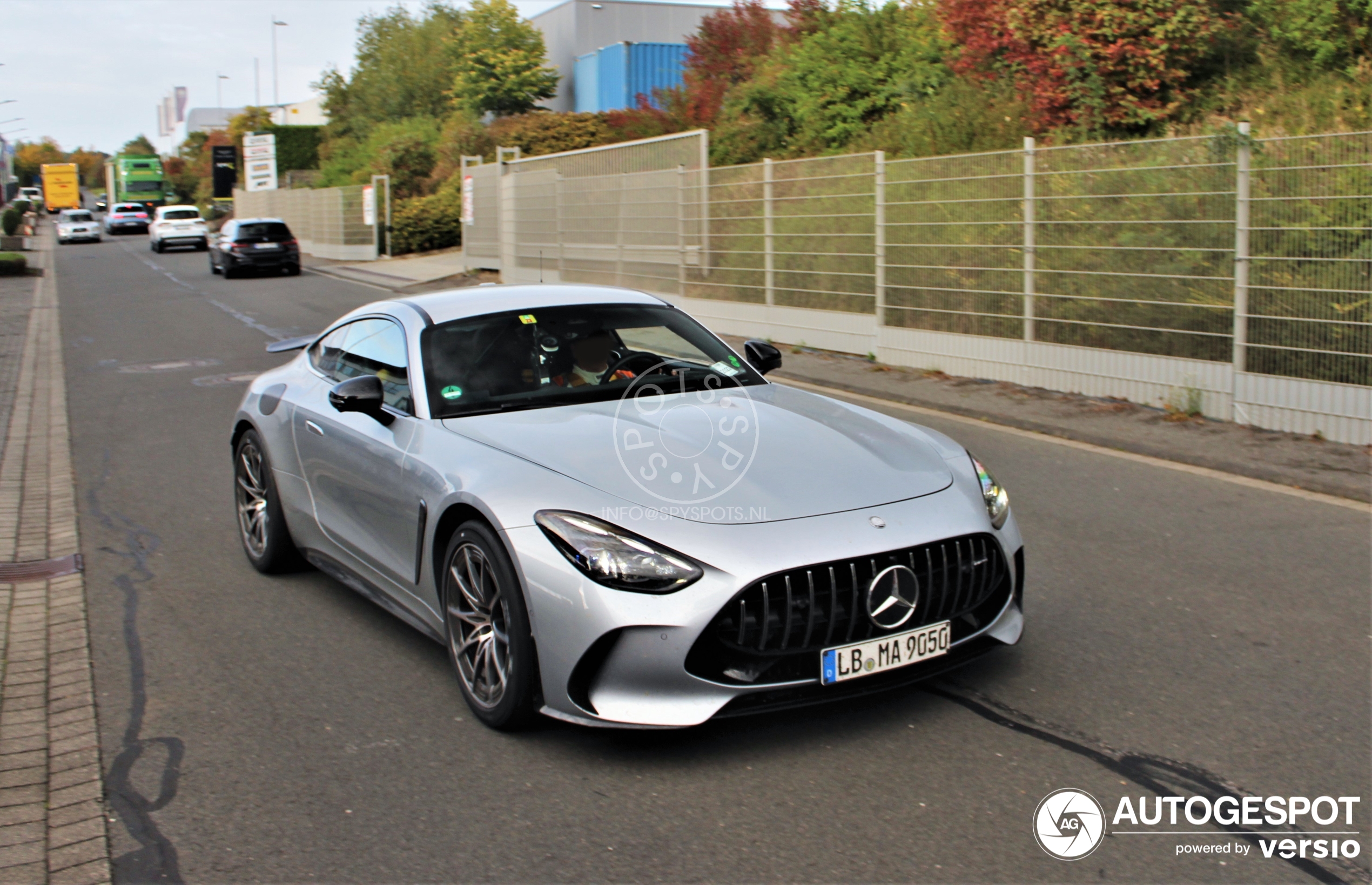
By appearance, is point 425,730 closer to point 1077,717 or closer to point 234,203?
point 1077,717

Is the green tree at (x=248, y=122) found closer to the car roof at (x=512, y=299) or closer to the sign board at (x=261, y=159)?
the sign board at (x=261, y=159)

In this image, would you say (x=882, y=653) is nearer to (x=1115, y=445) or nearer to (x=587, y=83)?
(x=1115, y=445)

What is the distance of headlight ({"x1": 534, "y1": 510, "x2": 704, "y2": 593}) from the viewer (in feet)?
12.4

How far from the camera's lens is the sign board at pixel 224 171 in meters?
85.9

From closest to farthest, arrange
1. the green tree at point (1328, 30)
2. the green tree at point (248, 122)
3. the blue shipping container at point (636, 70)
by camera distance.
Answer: the green tree at point (1328, 30)
the blue shipping container at point (636, 70)
the green tree at point (248, 122)

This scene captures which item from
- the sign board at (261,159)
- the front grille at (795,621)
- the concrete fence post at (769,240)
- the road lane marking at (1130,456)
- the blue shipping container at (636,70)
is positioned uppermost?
the blue shipping container at (636,70)

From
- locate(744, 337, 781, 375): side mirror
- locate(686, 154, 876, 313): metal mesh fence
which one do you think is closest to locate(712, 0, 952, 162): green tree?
locate(686, 154, 876, 313): metal mesh fence

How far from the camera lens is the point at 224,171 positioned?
3482 inches

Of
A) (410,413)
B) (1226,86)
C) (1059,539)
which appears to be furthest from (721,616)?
(1226,86)

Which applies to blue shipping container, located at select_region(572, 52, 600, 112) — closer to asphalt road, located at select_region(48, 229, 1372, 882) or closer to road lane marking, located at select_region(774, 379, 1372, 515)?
road lane marking, located at select_region(774, 379, 1372, 515)

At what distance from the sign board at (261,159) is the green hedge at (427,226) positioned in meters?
24.1

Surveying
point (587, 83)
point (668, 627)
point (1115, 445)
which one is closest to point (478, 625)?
point (668, 627)

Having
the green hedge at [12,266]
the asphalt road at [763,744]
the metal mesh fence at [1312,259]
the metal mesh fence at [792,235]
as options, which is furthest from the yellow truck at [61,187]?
the asphalt road at [763,744]

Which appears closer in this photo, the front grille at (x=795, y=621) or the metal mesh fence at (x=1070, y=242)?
the front grille at (x=795, y=621)
